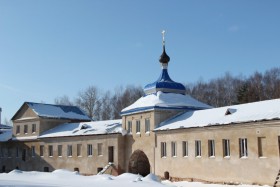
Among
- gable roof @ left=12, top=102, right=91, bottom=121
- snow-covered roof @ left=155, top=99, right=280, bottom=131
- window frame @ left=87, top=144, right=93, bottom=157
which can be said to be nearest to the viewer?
snow-covered roof @ left=155, top=99, right=280, bottom=131

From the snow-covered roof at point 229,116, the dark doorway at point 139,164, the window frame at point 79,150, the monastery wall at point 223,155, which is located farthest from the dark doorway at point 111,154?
the snow-covered roof at point 229,116

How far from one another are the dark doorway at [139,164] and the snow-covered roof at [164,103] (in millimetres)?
4074

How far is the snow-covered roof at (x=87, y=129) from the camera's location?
4281 centimetres

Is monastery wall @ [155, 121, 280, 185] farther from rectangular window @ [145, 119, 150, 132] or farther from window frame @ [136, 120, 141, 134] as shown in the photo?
window frame @ [136, 120, 141, 134]

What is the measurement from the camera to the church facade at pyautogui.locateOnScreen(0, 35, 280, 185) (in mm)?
28056

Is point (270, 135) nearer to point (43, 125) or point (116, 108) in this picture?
point (43, 125)

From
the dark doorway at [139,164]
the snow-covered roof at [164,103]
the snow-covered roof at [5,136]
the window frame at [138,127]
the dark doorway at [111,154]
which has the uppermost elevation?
the snow-covered roof at [164,103]

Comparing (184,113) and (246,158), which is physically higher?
(184,113)

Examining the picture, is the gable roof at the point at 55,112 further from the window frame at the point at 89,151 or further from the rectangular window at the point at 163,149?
the rectangular window at the point at 163,149

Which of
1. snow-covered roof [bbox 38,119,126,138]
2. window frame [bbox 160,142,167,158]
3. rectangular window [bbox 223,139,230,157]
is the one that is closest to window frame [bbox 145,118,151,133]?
window frame [bbox 160,142,167,158]

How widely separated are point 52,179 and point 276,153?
1327cm

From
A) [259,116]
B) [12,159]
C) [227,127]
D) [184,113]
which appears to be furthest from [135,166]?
[12,159]

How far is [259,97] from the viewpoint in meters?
61.3

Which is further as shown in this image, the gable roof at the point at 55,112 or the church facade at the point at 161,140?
the gable roof at the point at 55,112
